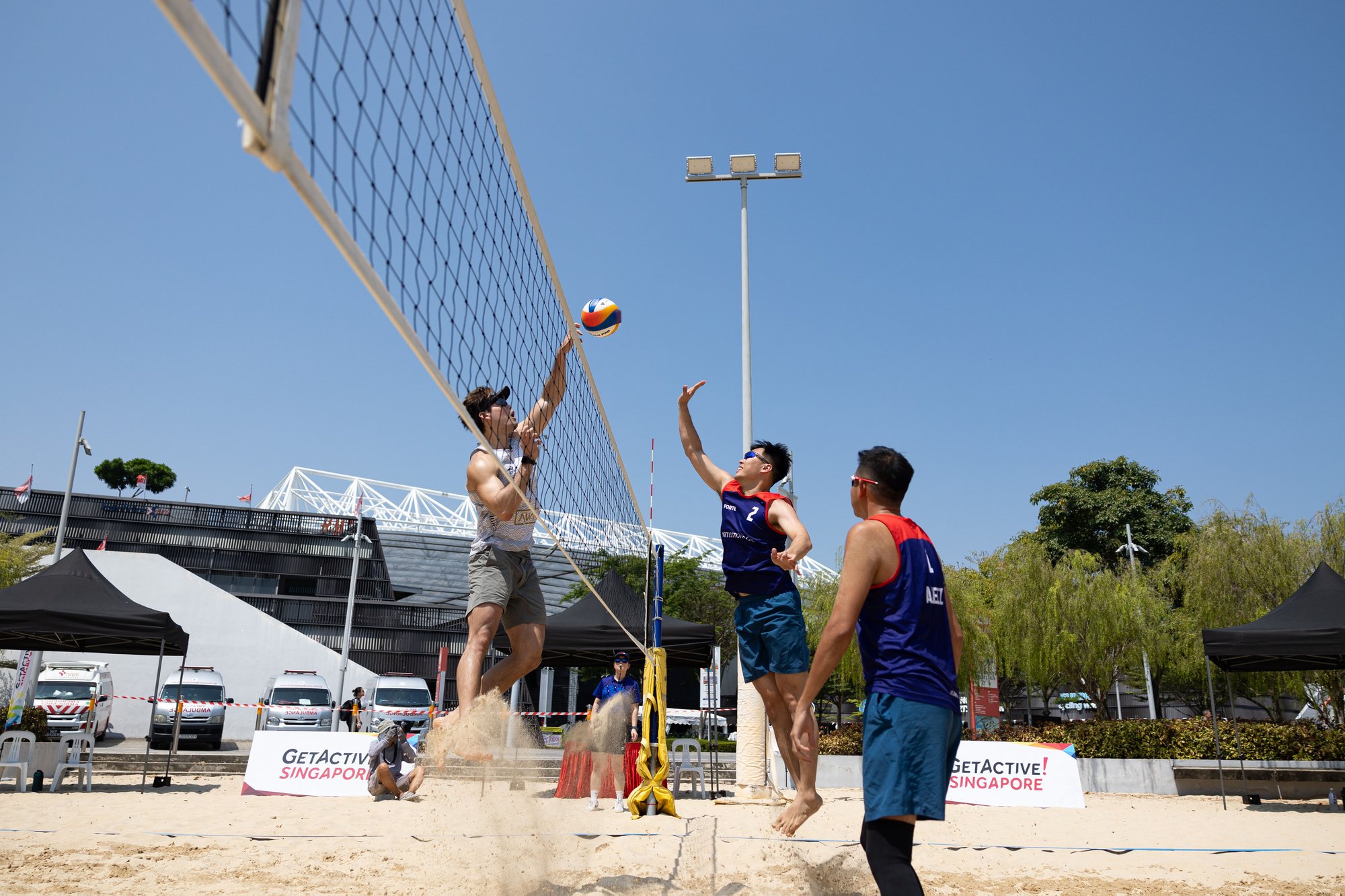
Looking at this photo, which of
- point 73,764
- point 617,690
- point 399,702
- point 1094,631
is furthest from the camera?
point 399,702

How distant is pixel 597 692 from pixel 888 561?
6.45m

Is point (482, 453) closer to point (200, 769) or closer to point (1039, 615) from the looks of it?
point (200, 769)

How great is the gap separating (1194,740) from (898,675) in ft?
38.9

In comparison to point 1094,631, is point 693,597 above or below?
above

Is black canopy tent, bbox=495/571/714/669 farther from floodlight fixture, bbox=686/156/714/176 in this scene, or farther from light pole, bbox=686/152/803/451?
floodlight fixture, bbox=686/156/714/176

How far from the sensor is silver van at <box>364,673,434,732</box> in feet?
58.0

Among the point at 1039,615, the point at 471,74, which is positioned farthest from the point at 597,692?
the point at 1039,615

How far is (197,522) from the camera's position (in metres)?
36.9

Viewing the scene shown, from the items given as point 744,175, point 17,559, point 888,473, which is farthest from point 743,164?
point 17,559

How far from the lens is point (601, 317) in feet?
19.7

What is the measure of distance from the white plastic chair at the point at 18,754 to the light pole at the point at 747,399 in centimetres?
740

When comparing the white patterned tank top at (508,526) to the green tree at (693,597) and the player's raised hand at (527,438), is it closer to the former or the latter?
A: the player's raised hand at (527,438)

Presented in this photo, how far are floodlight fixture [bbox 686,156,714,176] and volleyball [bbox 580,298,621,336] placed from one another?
8.83m

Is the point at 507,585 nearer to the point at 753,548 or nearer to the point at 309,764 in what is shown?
the point at 753,548
